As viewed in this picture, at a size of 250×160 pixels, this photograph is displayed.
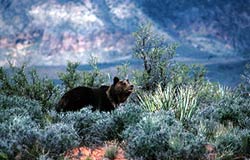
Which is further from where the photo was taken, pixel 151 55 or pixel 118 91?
pixel 151 55

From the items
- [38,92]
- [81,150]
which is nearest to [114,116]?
[81,150]

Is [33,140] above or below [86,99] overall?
below

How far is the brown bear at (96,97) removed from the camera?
1079cm

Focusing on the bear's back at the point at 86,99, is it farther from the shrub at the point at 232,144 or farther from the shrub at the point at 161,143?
the shrub at the point at 232,144

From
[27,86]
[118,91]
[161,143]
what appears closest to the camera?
[161,143]

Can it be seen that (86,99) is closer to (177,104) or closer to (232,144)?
(177,104)

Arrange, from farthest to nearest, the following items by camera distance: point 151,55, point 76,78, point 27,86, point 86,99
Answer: point 76,78 < point 151,55 < point 27,86 < point 86,99

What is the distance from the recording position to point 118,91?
36.4ft

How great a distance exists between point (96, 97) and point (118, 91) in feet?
2.00

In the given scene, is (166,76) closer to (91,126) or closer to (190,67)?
(190,67)

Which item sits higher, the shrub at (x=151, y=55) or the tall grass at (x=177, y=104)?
the shrub at (x=151, y=55)

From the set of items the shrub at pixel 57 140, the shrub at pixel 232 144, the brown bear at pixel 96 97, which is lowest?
the shrub at pixel 232 144

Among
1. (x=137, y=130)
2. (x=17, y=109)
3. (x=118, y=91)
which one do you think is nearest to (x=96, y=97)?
(x=118, y=91)

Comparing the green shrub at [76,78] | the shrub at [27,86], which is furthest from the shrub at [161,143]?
the green shrub at [76,78]
